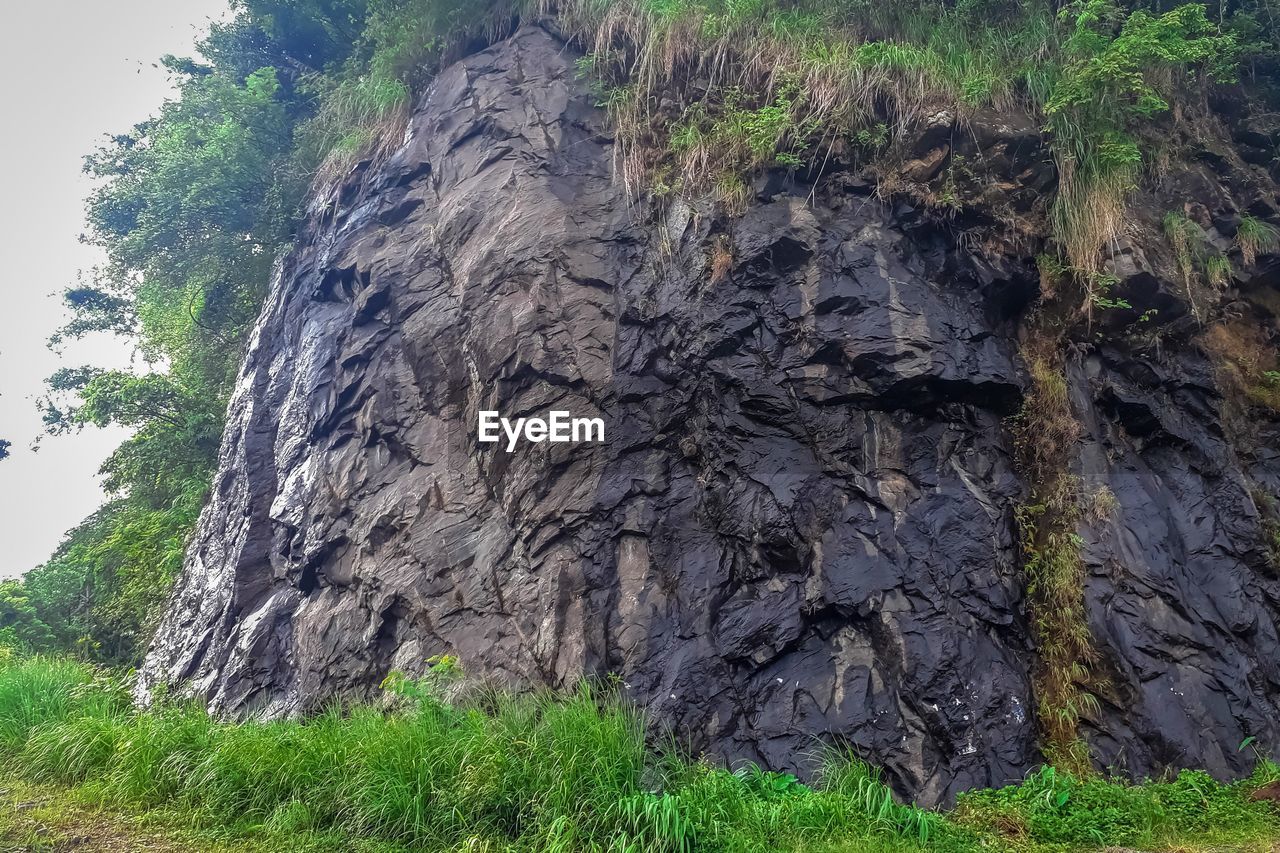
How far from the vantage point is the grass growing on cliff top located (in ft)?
14.4

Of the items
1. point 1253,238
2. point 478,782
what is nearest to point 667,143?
point 1253,238

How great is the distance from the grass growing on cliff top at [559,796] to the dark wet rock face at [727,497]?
0.34m

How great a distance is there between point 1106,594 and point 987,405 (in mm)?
1739

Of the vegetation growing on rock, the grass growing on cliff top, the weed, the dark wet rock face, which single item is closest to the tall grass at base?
the grass growing on cliff top

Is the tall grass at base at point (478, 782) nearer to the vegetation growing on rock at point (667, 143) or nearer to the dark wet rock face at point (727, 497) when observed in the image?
the dark wet rock face at point (727, 497)

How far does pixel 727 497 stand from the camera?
20.4 feet

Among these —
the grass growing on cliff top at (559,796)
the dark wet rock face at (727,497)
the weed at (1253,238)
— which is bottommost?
the grass growing on cliff top at (559,796)

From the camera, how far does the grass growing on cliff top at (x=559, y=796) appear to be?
173 inches

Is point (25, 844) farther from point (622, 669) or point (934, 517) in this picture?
point (934, 517)

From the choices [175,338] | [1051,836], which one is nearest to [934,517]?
[1051,836]

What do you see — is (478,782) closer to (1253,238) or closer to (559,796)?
(559,796)

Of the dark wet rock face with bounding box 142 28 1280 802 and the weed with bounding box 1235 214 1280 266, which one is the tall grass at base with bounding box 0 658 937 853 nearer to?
the dark wet rock face with bounding box 142 28 1280 802

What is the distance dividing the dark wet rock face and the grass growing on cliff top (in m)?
0.34

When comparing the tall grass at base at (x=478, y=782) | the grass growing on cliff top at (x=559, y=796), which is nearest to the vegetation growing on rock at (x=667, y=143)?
the grass growing on cliff top at (x=559, y=796)
